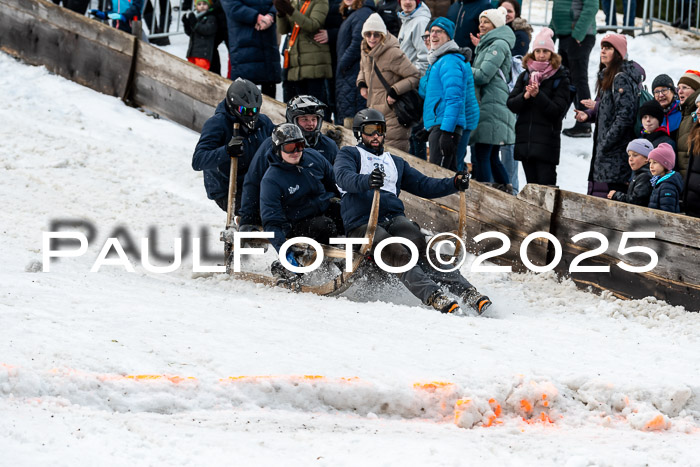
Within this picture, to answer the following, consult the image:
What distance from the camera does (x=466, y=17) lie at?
34.0 ft

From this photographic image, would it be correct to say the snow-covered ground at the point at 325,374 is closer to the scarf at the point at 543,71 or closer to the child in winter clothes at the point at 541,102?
the child in winter clothes at the point at 541,102

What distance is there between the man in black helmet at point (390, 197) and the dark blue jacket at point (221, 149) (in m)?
0.98

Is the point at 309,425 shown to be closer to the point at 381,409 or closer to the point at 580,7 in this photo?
the point at 381,409

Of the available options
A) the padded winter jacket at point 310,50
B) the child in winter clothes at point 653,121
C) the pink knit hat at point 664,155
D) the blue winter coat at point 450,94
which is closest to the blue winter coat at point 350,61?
the padded winter jacket at point 310,50

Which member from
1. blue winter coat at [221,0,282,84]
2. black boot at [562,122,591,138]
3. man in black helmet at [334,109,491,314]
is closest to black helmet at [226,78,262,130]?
man in black helmet at [334,109,491,314]

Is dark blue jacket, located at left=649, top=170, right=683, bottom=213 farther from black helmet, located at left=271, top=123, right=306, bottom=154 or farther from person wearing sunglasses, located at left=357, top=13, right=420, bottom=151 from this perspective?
person wearing sunglasses, located at left=357, top=13, right=420, bottom=151

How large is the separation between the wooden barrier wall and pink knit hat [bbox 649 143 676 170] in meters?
0.39

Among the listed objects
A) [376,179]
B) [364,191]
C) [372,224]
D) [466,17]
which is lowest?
[372,224]

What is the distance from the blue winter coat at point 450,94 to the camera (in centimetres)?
870

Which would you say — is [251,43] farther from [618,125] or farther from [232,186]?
[618,125]

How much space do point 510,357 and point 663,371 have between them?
85 cm

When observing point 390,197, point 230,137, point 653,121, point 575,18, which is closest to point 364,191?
point 390,197

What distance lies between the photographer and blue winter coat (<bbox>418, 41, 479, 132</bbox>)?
28.5 ft

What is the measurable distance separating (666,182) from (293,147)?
2738 mm
